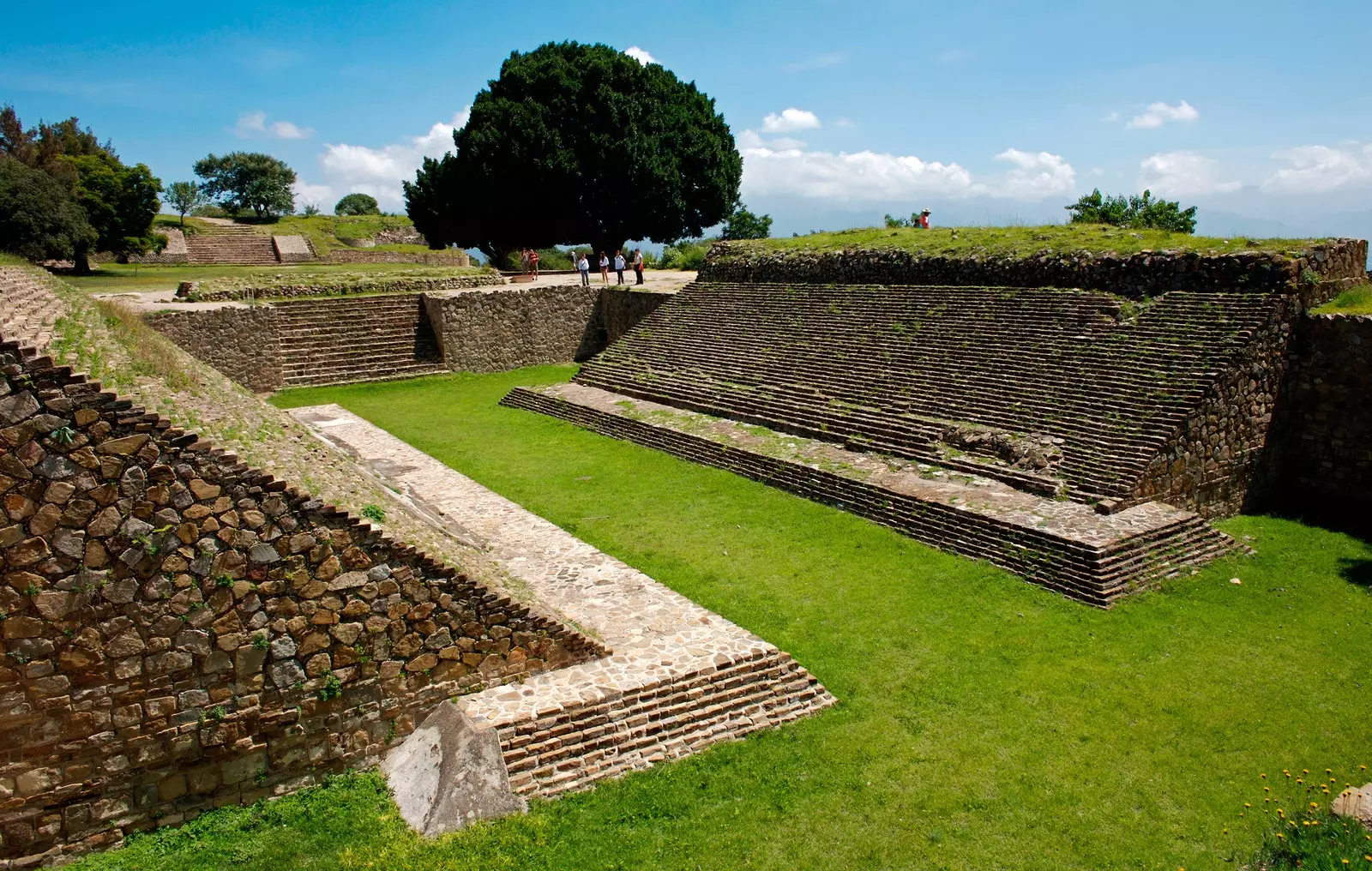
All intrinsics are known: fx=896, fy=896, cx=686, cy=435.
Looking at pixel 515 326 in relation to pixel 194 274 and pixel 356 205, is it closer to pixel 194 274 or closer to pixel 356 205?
pixel 194 274

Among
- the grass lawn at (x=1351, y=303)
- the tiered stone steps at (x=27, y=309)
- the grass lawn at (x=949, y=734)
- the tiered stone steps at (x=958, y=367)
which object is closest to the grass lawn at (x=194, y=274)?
the tiered stone steps at (x=958, y=367)

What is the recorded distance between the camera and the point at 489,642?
6.32 m

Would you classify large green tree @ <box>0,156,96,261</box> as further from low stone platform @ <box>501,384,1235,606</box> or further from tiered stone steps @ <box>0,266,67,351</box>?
low stone platform @ <box>501,384,1235,606</box>

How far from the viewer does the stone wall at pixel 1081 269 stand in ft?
35.4

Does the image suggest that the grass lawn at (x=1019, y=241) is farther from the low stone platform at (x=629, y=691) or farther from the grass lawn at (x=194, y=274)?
the grass lawn at (x=194, y=274)

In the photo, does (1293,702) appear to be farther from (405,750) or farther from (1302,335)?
(405,750)

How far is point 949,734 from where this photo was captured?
6418 millimetres

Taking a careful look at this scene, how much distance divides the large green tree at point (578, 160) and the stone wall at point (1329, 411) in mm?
20721

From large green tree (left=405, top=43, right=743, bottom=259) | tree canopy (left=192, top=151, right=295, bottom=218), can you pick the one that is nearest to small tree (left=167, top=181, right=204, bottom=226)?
tree canopy (left=192, top=151, right=295, bottom=218)

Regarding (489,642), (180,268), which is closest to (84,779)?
(489,642)

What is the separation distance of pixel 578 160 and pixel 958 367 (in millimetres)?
18911

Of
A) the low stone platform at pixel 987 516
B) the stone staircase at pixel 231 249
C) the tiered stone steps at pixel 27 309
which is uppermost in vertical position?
the stone staircase at pixel 231 249

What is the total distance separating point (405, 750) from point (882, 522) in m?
6.07

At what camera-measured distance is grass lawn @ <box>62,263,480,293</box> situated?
21328mm
